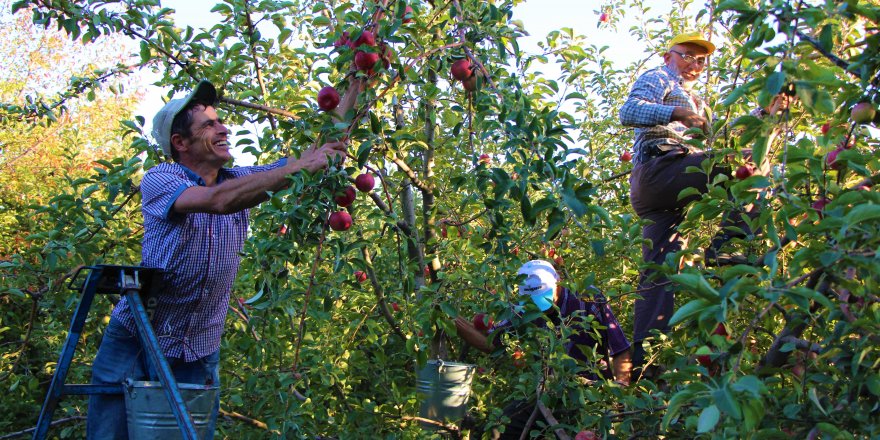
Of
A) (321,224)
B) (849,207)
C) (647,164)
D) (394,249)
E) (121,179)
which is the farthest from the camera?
(394,249)

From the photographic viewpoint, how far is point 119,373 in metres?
2.35

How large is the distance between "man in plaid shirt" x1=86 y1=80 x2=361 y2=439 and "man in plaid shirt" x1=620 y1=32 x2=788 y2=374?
1344mm

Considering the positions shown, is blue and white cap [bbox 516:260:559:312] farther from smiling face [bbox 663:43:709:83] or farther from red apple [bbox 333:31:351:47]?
smiling face [bbox 663:43:709:83]

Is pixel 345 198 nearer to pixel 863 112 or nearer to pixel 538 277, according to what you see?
pixel 538 277

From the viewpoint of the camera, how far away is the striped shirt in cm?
233

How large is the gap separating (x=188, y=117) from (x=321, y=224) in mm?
865

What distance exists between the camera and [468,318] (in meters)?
3.25

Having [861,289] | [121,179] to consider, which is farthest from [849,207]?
[121,179]

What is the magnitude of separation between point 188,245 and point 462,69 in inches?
38.5

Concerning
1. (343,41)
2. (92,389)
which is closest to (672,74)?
(343,41)

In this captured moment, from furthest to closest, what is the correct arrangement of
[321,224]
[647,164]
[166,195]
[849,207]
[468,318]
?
[468,318]
[647,164]
[166,195]
[321,224]
[849,207]

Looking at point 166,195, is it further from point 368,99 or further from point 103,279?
point 368,99

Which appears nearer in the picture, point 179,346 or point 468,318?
point 179,346

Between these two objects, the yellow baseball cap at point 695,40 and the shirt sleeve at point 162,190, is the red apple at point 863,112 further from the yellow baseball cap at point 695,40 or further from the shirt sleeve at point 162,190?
the yellow baseball cap at point 695,40
